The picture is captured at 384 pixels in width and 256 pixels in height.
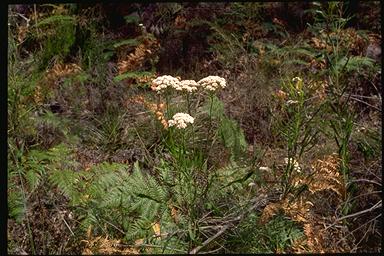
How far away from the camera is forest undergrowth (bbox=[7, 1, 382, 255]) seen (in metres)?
2.35

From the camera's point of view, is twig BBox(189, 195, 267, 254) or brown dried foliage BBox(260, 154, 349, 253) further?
brown dried foliage BBox(260, 154, 349, 253)

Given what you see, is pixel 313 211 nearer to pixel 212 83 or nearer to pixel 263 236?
pixel 263 236

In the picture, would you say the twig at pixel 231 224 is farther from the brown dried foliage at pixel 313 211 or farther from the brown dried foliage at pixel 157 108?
the brown dried foliage at pixel 157 108

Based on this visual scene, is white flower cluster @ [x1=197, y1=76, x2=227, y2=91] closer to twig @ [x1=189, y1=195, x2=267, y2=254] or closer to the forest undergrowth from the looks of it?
the forest undergrowth

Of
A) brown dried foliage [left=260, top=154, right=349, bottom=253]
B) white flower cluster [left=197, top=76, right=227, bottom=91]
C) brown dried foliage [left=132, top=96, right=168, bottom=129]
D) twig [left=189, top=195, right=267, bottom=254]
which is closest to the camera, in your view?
twig [left=189, top=195, right=267, bottom=254]

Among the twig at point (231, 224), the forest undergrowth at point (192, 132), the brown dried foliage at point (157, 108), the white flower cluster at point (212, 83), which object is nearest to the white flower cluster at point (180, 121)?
the forest undergrowth at point (192, 132)

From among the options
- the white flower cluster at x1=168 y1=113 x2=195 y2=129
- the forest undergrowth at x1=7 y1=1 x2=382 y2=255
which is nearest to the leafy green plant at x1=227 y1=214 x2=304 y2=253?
the forest undergrowth at x1=7 y1=1 x2=382 y2=255

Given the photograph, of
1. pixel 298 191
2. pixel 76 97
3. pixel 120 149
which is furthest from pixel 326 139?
pixel 76 97

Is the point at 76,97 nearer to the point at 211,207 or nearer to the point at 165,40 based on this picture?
the point at 165,40

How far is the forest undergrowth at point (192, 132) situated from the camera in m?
2.35

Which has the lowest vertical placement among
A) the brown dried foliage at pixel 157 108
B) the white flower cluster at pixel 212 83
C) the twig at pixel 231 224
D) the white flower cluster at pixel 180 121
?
the twig at pixel 231 224

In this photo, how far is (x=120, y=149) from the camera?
3320 mm

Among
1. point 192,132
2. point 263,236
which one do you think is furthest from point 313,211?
point 192,132

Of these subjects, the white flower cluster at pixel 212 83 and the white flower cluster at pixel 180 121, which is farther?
the white flower cluster at pixel 212 83
